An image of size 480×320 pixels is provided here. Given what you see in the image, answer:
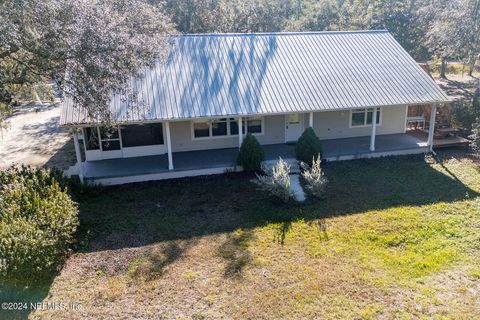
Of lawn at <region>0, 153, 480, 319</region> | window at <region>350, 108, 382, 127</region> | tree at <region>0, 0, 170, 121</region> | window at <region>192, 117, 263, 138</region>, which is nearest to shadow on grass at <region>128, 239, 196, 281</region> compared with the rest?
lawn at <region>0, 153, 480, 319</region>

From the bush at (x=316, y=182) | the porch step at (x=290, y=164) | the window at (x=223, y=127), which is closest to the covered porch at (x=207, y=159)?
the porch step at (x=290, y=164)

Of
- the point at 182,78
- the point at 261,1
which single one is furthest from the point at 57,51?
the point at 261,1

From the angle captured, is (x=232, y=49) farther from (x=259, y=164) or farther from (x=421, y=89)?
(x=421, y=89)

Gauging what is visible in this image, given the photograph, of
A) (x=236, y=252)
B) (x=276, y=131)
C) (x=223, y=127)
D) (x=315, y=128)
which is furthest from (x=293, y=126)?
(x=236, y=252)

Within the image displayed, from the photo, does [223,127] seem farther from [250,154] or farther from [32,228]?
[32,228]

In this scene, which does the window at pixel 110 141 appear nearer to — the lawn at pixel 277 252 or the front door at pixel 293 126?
the lawn at pixel 277 252

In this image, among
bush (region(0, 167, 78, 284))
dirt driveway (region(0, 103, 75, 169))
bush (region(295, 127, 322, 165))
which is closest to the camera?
bush (region(0, 167, 78, 284))

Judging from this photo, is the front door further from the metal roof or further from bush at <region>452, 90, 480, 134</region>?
bush at <region>452, 90, 480, 134</region>
